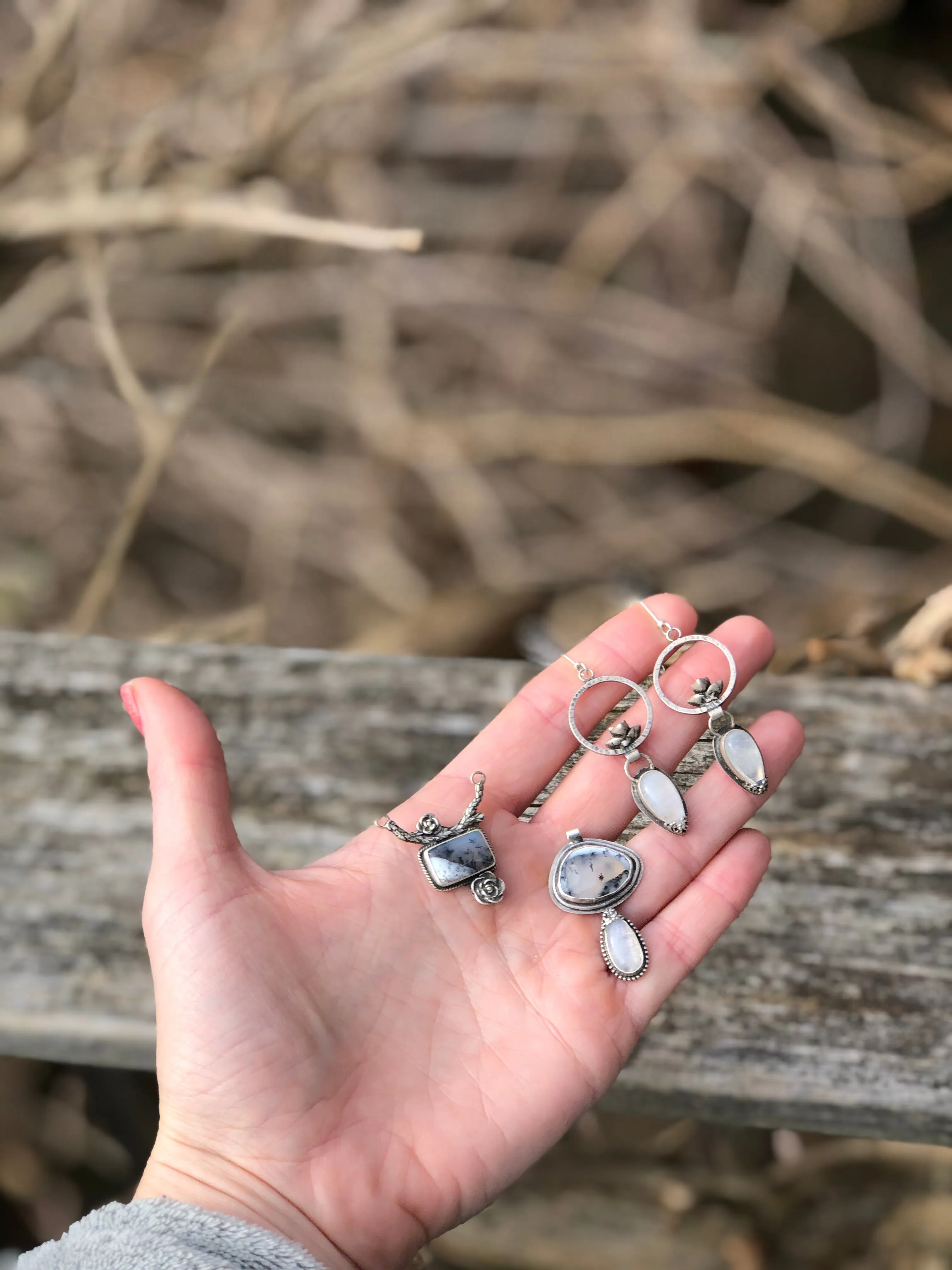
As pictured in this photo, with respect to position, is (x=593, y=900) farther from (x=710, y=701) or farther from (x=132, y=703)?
(x=132, y=703)

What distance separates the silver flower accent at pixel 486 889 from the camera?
1403mm

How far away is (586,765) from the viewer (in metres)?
1.52

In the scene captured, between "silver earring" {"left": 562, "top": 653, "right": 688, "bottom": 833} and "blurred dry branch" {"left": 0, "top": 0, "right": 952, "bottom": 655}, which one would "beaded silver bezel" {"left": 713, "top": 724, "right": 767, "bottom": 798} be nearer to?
"silver earring" {"left": 562, "top": 653, "right": 688, "bottom": 833}

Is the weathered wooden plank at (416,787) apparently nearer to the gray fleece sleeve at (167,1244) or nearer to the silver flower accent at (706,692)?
the silver flower accent at (706,692)

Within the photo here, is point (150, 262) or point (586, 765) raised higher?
point (150, 262)

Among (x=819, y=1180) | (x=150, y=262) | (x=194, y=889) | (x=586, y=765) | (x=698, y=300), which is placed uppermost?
(x=698, y=300)

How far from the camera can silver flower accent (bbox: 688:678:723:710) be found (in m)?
1.52

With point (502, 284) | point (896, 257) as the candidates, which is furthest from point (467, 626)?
point (896, 257)

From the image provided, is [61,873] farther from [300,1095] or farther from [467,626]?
[467,626]

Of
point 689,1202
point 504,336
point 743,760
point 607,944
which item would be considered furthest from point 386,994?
point 504,336

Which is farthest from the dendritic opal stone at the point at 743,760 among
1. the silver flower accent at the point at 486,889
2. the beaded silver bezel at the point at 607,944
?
the silver flower accent at the point at 486,889

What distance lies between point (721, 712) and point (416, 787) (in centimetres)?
49

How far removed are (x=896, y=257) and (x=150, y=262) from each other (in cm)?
222

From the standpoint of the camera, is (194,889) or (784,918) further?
(784,918)
